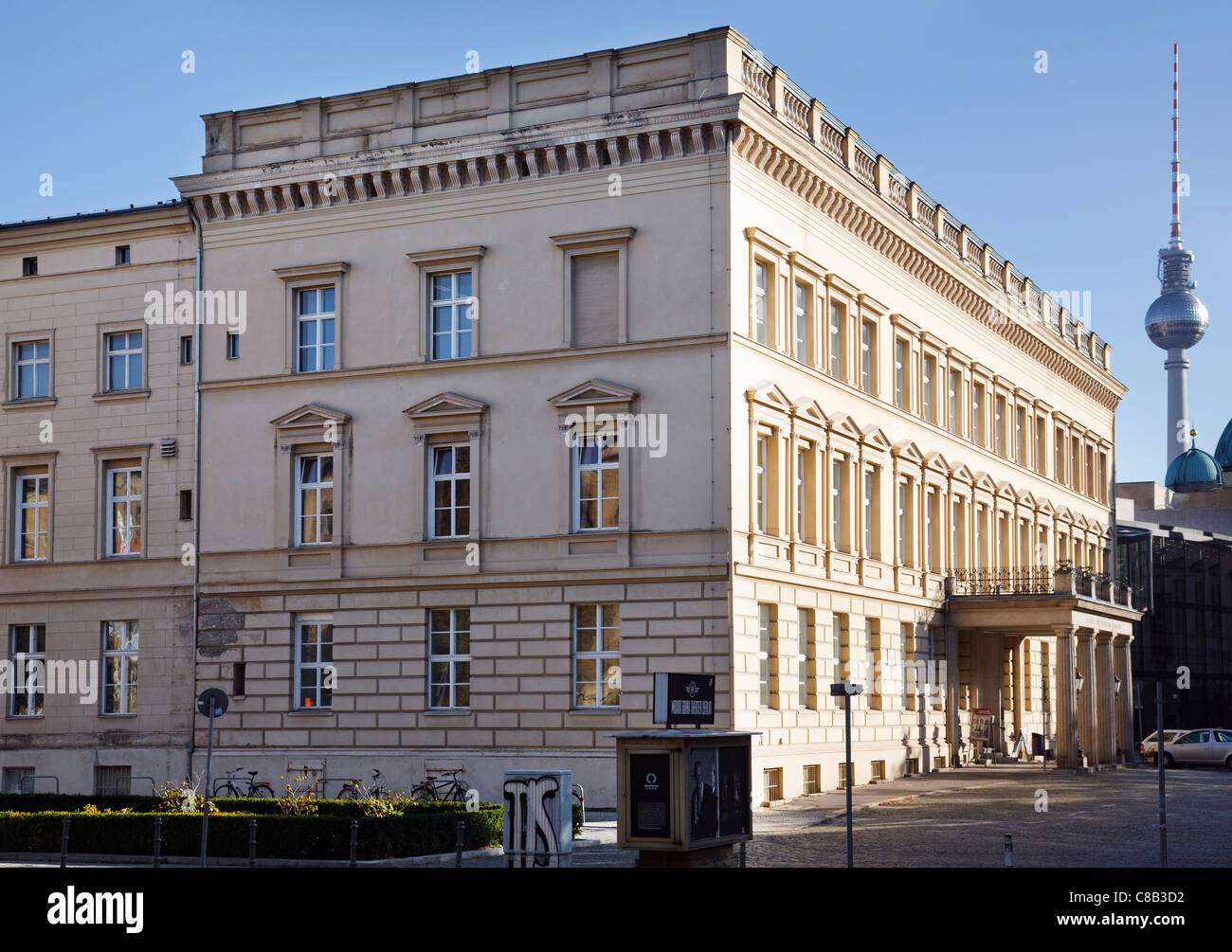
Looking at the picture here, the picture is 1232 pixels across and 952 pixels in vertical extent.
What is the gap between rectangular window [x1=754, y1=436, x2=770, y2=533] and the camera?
40.1 meters

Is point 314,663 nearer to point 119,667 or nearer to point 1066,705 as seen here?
point 119,667

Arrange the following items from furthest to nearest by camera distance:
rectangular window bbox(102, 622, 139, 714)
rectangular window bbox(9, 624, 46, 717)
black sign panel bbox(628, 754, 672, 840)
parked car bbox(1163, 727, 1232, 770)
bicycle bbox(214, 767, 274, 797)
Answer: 1. parked car bbox(1163, 727, 1232, 770)
2. rectangular window bbox(9, 624, 46, 717)
3. rectangular window bbox(102, 622, 139, 714)
4. bicycle bbox(214, 767, 274, 797)
5. black sign panel bbox(628, 754, 672, 840)

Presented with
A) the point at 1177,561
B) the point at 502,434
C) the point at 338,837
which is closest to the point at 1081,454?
the point at 1177,561

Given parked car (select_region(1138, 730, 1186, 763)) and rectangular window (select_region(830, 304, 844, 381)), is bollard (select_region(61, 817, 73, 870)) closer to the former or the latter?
rectangular window (select_region(830, 304, 844, 381))

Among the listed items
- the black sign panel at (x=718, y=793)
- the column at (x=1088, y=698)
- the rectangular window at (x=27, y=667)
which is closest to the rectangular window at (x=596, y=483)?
the black sign panel at (x=718, y=793)

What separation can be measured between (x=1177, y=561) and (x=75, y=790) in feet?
192

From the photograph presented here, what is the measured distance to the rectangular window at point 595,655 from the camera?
1537 inches

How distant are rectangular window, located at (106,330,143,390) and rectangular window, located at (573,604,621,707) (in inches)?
592

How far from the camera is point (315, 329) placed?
144 feet

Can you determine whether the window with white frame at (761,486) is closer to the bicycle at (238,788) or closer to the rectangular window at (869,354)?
the rectangular window at (869,354)

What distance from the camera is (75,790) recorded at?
4425cm

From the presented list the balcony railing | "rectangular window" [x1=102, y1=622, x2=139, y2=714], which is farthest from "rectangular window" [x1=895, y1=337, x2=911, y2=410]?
"rectangular window" [x1=102, y1=622, x2=139, y2=714]
